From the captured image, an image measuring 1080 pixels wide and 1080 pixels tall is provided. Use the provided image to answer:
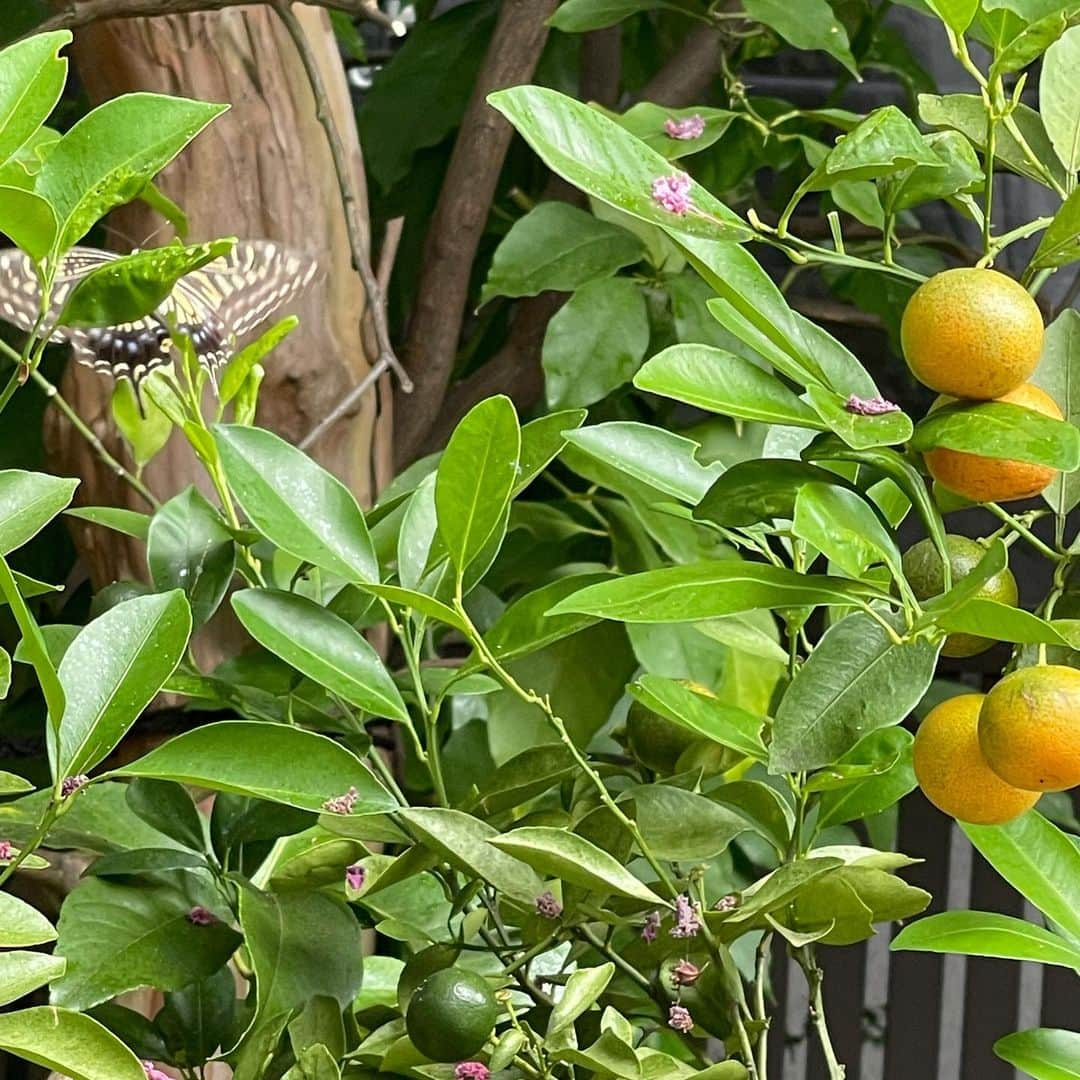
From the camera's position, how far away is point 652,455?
369 millimetres

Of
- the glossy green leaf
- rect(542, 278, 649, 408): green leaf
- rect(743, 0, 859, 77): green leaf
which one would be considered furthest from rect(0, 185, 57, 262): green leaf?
rect(743, 0, 859, 77): green leaf

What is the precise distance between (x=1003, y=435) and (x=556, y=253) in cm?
57

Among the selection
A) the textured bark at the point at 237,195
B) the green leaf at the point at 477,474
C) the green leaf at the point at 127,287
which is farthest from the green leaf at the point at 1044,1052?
the textured bark at the point at 237,195

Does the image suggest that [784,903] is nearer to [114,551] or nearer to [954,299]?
[954,299]

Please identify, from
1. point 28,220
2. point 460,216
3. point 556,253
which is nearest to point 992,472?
point 28,220

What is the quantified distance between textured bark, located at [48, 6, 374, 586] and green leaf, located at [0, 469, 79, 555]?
1.42 feet

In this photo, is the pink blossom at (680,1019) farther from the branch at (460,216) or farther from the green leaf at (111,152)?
the branch at (460,216)

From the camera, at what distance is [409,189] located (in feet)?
3.53

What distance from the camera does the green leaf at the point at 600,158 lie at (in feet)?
0.92

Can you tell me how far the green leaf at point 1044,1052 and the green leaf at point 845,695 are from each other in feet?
0.41

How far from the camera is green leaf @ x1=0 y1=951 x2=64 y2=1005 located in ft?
0.91

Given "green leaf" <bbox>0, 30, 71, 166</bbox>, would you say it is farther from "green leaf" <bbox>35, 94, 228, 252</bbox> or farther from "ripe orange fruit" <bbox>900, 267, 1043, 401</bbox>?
"ripe orange fruit" <bbox>900, 267, 1043, 401</bbox>

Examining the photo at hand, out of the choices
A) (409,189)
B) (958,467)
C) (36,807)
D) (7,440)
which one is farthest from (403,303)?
(958,467)

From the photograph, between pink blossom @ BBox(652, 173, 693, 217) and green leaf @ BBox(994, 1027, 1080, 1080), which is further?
green leaf @ BBox(994, 1027, 1080, 1080)
